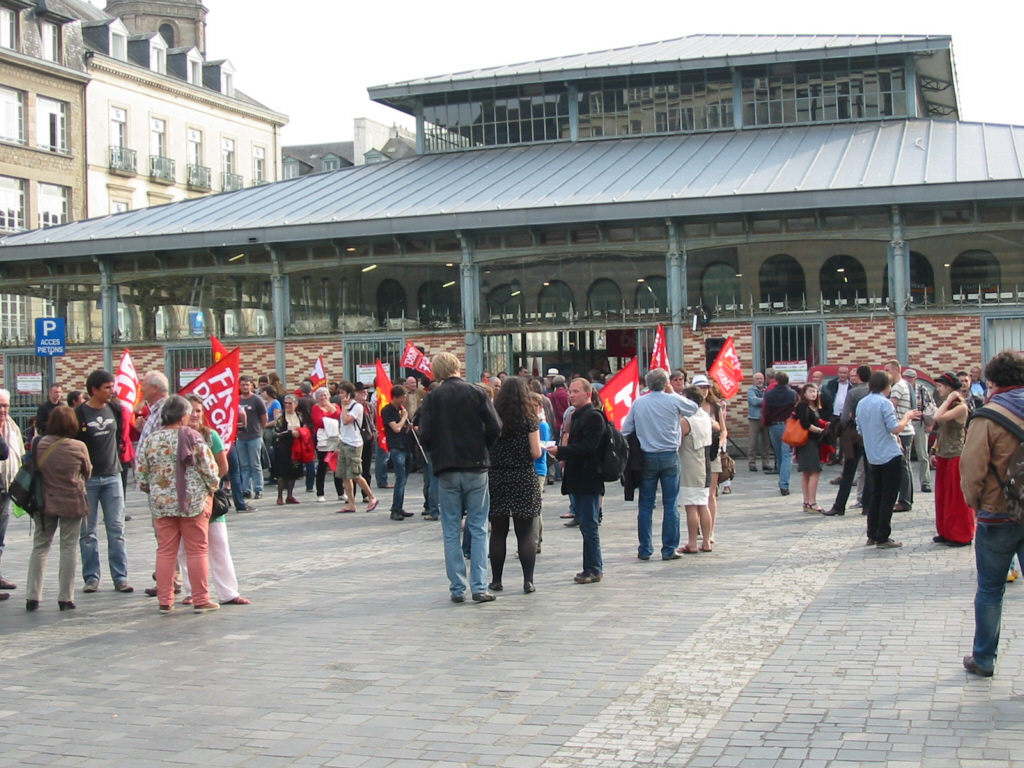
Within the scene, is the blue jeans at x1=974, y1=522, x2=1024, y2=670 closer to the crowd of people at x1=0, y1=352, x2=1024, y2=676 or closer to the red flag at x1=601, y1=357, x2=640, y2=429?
the crowd of people at x1=0, y1=352, x2=1024, y2=676

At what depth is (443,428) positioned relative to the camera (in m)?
9.30

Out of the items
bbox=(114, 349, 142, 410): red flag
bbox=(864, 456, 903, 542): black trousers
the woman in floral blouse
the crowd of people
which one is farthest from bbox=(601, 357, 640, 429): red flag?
bbox=(114, 349, 142, 410): red flag

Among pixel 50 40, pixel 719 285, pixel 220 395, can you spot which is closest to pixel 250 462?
pixel 220 395

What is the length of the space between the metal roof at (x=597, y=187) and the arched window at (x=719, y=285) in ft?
4.12

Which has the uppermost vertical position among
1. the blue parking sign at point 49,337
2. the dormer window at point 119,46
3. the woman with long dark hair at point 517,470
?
the dormer window at point 119,46

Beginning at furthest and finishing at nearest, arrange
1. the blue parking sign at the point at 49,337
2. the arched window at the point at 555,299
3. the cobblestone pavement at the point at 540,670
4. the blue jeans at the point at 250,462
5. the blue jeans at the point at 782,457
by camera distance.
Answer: the arched window at the point at 555,299, the blue parking sign at the point at 49,337, the blue jeans at the point at 250,462, the blue jeans at the point at 782,457, the cobblestone pavement at the point at 540,670

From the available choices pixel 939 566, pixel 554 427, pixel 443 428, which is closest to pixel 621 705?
pixel 443 428

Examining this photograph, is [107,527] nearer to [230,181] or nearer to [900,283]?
[900,283]

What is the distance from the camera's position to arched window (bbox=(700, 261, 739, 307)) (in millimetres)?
24125

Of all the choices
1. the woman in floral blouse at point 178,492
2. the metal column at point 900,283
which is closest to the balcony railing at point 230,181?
the metal column at point 900,283

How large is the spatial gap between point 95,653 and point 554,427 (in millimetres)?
11889

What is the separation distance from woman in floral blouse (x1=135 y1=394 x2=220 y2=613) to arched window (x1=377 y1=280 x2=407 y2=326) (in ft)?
55.2

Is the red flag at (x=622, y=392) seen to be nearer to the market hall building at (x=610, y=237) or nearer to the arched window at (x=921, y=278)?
the market hall building at (x=610, y=237)

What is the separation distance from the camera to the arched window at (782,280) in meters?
23.8
